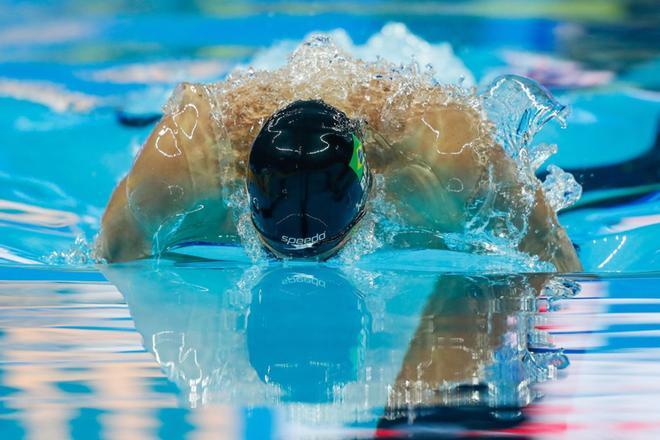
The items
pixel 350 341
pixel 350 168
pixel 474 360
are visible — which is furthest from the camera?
pixel 350 168

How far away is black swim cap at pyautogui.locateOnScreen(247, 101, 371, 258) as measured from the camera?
5.76 feet

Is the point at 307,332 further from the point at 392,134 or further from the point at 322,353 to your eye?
the point at 392,134

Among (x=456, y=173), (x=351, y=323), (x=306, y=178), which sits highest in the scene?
(x=456, y=173)

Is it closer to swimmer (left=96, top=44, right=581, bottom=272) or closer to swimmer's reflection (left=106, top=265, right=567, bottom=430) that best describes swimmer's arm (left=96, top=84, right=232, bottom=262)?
swimmer (left=96, top=44, right=581, bottom=272)

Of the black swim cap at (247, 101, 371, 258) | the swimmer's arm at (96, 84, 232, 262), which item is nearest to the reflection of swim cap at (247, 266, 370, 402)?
the black swim cap at (247, 101, 371, 258)

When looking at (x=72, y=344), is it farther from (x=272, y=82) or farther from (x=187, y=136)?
(x=272, y=82)

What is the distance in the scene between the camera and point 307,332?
162 cm

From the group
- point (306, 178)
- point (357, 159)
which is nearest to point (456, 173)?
point (357, 159)

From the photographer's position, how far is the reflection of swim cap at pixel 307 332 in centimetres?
142

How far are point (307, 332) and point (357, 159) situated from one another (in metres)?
0.42

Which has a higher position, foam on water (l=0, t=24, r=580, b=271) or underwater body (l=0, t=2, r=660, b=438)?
foam on water (l=0, t=24, r=580, b=271)

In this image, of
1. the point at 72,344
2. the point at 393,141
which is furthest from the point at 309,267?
the point at 72,344

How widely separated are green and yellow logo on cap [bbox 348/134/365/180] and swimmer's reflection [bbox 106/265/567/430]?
278 millimetres

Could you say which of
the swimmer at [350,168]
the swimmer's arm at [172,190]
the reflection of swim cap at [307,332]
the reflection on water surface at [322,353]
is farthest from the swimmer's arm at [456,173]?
the swimmer's arm at [172,190]
